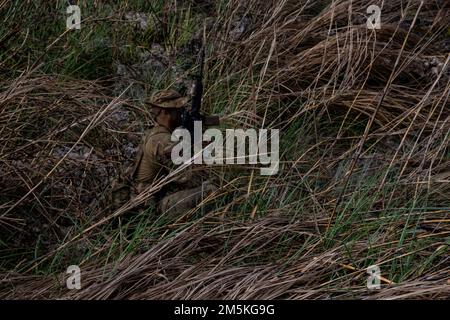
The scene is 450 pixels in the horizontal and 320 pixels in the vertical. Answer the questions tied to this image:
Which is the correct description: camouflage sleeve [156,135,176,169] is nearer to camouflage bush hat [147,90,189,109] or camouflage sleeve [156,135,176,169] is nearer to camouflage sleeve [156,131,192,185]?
camouflage sleeve [156,131,192,185]

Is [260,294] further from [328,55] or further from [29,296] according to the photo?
[328,55]

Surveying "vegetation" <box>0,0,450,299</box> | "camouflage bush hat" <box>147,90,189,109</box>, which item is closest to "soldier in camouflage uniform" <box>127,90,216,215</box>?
"camouflage bush hat" <box>147,90,189,109</box>

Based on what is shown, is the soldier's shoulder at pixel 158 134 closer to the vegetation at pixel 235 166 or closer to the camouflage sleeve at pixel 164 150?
the camouflage sleeve at pixel 164 150

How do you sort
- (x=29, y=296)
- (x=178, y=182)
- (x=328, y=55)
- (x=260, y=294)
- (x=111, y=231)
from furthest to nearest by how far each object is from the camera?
(x=328, y=55), (x=178, y=182), (x=111, y=231), (x=29, y=296), (x=260, y=294)

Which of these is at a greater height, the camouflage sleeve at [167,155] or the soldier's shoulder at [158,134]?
the soldier's shoulder at [158,134]

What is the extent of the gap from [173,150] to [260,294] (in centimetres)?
133

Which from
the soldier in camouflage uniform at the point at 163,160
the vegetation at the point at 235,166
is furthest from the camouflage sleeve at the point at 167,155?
the vegetation at the point at 235,166

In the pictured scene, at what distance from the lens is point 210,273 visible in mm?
3996

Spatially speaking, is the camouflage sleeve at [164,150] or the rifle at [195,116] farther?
the rifle at [195,116]

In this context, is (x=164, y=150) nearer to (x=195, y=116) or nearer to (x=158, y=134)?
(x=158, y=134)

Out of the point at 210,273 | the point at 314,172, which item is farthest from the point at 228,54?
the point at 210,273

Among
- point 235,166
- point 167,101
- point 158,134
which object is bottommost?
point 235,166

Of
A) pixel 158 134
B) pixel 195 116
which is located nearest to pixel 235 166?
pixel 195 116
